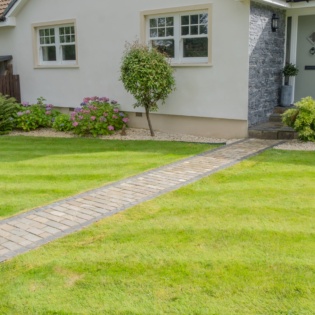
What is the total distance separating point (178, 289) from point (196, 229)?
131 cm

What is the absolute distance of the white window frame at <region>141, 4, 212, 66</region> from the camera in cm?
1071

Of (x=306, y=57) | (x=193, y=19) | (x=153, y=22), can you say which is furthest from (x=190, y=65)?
(x=306, y=57)

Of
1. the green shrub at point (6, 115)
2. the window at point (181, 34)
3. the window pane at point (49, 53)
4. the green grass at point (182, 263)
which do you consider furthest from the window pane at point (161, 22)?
the green grass at point (182, 263)

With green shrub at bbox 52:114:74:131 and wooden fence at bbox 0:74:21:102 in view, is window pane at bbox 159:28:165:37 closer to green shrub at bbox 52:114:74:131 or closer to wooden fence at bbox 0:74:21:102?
green shrub at bbox 52:114:74:131

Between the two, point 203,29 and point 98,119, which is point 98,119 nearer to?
point 98,119

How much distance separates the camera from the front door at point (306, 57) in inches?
466

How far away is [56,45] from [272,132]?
8021 millimetres

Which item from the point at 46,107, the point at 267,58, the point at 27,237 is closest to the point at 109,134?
the point at 46,107

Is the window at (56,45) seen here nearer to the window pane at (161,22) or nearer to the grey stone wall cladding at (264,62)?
the window pane at (161,22)

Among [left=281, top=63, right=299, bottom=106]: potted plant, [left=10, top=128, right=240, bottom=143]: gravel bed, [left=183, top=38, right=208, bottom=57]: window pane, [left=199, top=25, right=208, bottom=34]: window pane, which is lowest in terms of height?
[left=10, top=128, right=240, bottom=143]: gravel bed

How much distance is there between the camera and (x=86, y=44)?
1334cm

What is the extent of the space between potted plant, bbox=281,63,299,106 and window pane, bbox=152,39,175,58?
3186 mm

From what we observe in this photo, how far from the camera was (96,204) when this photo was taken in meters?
6.04

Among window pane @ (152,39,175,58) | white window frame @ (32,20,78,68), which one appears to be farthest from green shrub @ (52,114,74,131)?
window pane @ (152,39,175,58)
